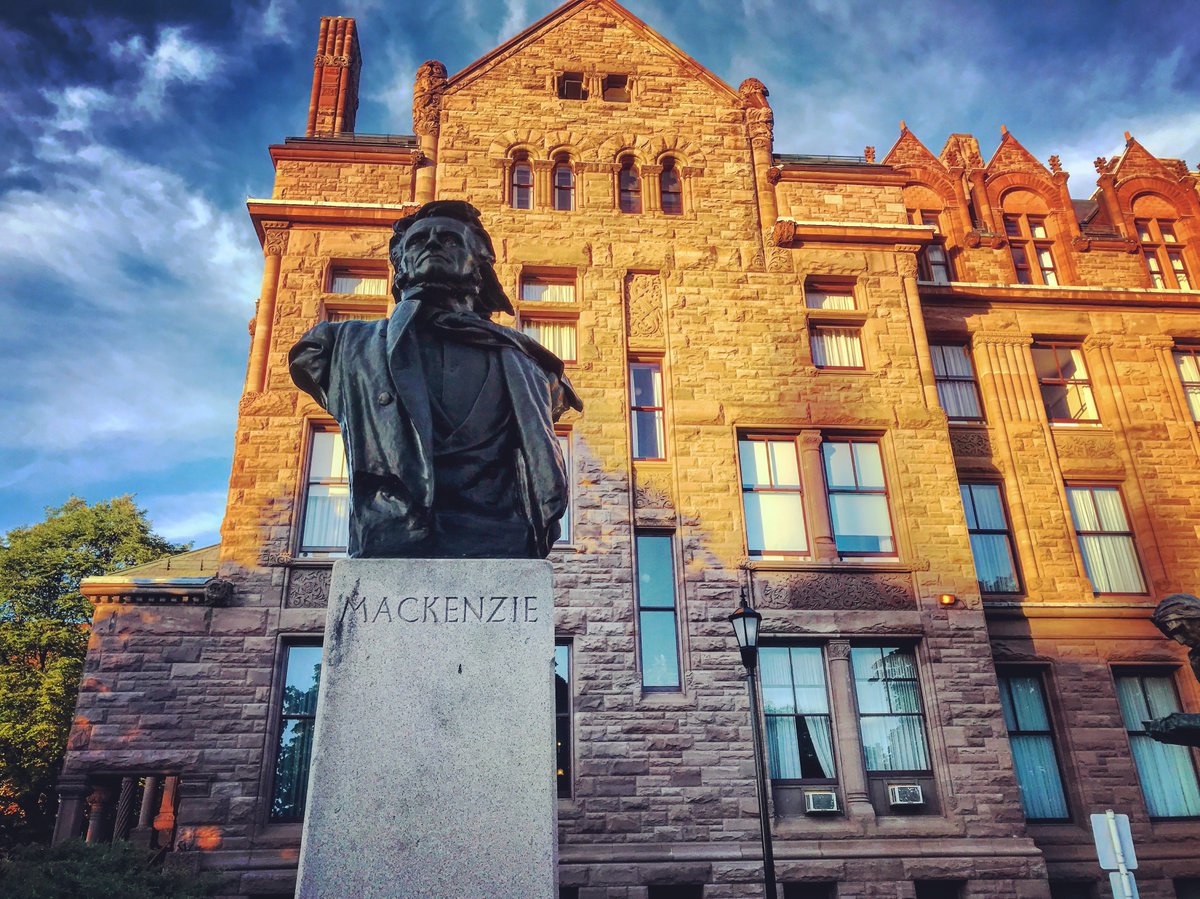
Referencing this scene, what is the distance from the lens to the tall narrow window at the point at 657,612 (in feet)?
47.0

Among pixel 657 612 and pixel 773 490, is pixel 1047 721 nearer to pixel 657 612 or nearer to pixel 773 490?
pixel 773 490

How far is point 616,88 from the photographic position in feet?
66.0

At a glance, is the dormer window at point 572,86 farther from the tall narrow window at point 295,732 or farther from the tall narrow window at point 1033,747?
the tall narrow window at point 1033,747

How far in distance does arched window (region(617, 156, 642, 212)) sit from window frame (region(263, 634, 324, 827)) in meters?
11.3

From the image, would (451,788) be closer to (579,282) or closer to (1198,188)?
(579,282)

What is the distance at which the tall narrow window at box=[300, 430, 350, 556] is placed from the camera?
1480cm

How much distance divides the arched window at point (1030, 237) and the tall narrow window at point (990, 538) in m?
6.19

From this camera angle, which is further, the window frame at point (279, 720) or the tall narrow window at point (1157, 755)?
the tall narrow window at point (1157, 755)

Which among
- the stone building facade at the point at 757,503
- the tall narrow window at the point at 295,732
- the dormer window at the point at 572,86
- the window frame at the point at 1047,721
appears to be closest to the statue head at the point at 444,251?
the stone building facade at the point at 757,503

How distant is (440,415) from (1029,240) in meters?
21.0

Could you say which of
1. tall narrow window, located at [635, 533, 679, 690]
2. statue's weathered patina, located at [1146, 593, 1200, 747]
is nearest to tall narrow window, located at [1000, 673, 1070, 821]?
tall narrow window, located at [635, 533, 679, 690]

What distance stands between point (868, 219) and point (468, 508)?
677 inches

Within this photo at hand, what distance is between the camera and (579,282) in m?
17.1

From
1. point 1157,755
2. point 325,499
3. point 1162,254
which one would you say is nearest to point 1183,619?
point 1157,755
